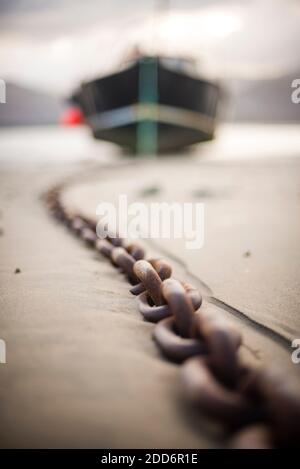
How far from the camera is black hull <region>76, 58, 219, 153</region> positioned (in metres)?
10.3

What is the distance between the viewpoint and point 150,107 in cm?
1051

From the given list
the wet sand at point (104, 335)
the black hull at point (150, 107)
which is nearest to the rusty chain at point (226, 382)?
the wet sand at point (104, 335)

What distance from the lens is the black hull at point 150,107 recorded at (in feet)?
33.7

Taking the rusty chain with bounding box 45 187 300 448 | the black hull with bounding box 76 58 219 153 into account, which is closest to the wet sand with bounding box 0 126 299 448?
the rusty chain with bounding box 45 187 300 448

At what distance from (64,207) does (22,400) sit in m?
2.73

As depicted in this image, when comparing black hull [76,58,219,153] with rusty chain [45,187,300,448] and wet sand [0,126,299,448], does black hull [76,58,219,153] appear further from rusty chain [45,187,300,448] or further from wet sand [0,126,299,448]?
rusty chain [45,187,300,448]

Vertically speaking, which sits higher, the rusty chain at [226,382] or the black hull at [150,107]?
the black hull at [150,107]

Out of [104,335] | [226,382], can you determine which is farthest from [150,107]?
[226,382]

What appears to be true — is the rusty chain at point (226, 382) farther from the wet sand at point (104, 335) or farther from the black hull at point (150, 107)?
the black hull at point (150, 107)

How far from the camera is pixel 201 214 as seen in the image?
393cm

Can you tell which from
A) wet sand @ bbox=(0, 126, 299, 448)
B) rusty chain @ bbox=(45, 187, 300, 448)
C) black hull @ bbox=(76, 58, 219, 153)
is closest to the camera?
rusty chain @ bbox=(45, 187, 300, 448)

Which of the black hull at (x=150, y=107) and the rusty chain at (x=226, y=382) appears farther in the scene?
the black hull at (x=150, y=107)

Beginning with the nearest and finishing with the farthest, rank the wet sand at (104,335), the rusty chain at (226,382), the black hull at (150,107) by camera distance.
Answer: the rusty chain at (226,382), the wet sand at (104,335), the black hull at (150,107)
